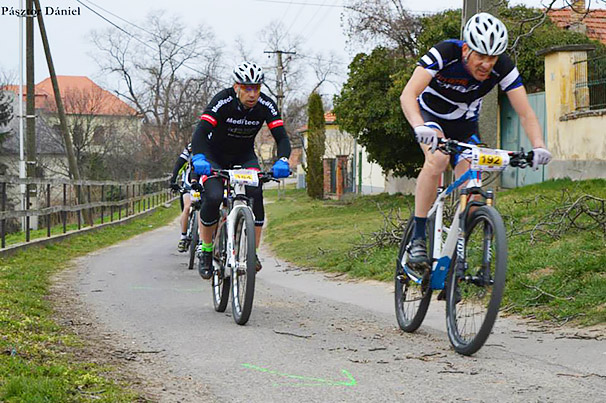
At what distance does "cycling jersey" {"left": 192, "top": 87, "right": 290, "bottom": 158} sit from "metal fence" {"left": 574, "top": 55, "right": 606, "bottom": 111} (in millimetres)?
9742

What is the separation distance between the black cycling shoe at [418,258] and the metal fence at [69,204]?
27.5 ft

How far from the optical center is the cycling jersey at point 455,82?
5.40 m

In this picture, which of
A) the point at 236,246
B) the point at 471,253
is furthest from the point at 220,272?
the point at 471,253

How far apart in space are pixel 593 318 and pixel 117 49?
6551 cm

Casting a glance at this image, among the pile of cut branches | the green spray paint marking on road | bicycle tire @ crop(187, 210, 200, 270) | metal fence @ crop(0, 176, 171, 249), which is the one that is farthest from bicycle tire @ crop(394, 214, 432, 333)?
metal fence @ crop(0, 176, 171, 249)

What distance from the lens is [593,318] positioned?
19.9 ft

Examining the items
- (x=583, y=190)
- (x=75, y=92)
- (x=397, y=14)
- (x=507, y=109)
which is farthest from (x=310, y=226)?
(x=75, y=92)

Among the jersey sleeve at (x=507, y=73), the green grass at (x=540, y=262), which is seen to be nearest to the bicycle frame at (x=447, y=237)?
the jersey sleeve at (x=507, y=73)

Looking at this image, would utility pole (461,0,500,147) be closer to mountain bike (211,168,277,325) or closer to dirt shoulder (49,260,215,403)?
mountain bike (211,168,277,325)

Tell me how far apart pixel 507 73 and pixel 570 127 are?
10.9 meters

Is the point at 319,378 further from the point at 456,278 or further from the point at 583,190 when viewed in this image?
the point at 583,190

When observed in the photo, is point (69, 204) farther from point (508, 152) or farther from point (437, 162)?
point (508, 152)

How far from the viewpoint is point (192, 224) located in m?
12.0

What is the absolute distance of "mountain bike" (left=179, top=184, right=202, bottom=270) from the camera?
11338 millimetres
